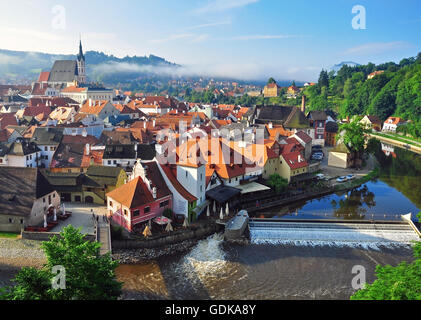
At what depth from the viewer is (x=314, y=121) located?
83.4 meters

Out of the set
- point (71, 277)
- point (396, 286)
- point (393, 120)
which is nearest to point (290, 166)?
point (396, 286)

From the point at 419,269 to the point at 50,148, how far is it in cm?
4966

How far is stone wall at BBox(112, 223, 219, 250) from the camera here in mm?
32281

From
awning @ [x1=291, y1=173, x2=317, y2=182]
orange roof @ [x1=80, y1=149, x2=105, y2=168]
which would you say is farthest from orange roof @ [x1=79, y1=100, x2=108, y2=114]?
awning @ [x1=291, y1=173, x2=317, y2=182]

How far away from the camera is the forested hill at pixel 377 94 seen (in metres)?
116

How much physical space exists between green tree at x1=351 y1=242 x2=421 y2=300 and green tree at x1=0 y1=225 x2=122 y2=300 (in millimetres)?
12691

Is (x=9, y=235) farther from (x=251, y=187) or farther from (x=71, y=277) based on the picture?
(x=251, y=187)

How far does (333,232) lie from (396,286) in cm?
2040

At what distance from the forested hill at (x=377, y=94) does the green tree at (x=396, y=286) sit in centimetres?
8967

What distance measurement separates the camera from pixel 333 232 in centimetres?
3641

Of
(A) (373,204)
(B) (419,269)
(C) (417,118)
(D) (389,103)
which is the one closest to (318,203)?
(A) (373,204)

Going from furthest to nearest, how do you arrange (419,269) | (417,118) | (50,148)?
(417,118), (50,148), (419,269)
